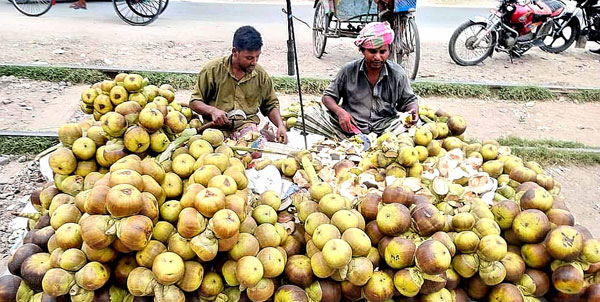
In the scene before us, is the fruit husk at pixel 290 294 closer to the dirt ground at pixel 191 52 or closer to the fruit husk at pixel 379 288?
the fruit husk at pixel 379 288

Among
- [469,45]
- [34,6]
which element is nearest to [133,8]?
[34,6]

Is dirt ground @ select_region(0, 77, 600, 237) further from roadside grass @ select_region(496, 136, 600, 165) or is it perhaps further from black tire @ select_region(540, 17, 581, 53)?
black tire @ select_region(540, 17, 581, 53)

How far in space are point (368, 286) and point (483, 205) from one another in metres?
0.77

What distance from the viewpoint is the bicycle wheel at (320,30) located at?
7906 mm

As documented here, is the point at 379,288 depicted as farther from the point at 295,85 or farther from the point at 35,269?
the point at 295,85

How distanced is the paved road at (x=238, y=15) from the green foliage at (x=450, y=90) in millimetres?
3565

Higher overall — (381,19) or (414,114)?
(381,19)

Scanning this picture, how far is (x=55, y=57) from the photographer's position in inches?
288

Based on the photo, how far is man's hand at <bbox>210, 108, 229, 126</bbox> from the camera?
3.50 metres

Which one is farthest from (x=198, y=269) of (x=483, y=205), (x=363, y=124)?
(x=363, y=124)

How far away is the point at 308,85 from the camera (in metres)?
6.61

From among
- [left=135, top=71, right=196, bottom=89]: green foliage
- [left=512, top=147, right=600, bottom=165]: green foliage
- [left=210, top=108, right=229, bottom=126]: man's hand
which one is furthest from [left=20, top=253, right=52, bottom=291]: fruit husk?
[left=135, top=71, right=196, bottom=89]: green foliage

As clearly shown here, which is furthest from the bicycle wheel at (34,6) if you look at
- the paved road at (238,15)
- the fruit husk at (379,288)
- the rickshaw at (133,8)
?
the fruit husk at (379,288)

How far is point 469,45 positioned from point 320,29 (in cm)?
257
